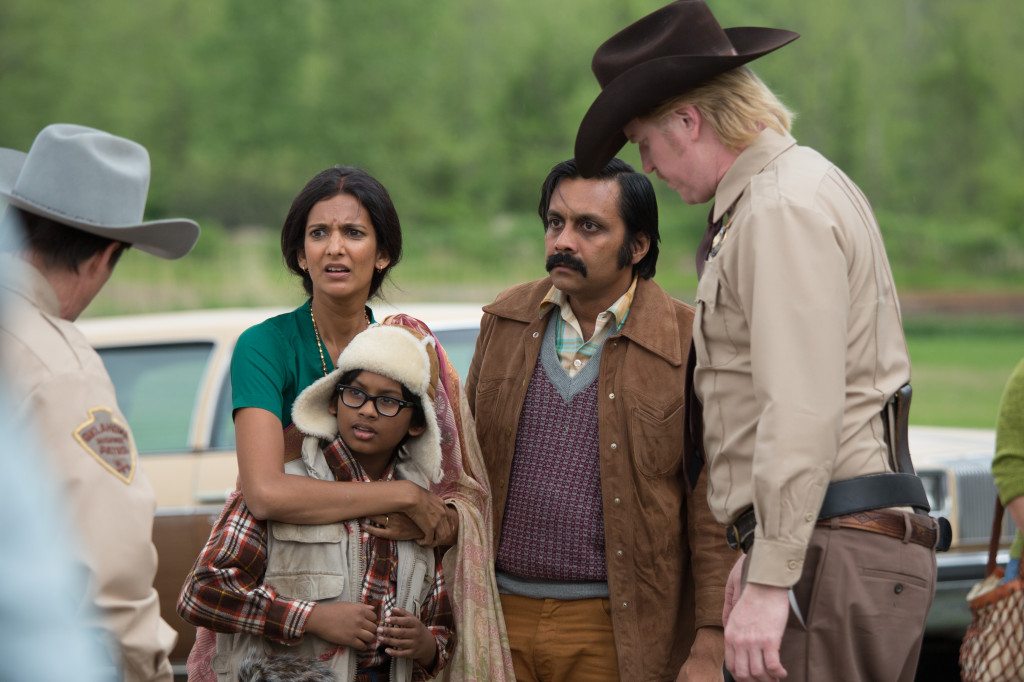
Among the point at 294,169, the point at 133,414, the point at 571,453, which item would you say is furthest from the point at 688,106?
the point at 294,169

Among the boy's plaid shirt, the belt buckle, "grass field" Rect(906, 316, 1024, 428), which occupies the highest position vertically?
the belt buckle

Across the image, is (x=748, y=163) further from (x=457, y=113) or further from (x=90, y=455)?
(x=457, y=113)

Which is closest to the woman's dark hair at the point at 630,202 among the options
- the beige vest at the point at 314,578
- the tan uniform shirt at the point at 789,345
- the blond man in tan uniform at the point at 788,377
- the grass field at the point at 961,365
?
the blond man in tan uniform at the point at 788,377

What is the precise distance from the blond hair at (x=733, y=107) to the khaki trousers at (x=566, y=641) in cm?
138

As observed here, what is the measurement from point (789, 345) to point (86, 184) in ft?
4.97

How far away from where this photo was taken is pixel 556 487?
12.3 feet

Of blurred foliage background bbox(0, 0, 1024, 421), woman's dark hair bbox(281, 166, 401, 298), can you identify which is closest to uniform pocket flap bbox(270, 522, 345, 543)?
woman's dark hair bbox(281, 166, 401, 298)

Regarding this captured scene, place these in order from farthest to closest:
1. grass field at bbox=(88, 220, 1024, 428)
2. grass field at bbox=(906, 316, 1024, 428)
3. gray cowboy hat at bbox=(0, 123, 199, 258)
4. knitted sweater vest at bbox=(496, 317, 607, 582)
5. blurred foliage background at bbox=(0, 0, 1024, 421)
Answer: blurred foliage background at bbox=(0, 0, 1024, 421)
grass field at bbox=(88, 220, 1024, 428)
grass field at bbox=(906, 316, 1024, 428)
knitted sweater vest at bbox=(496, 317, 607, 582)
gray cowboy hat at bbox=(0, 123, 199, 258)

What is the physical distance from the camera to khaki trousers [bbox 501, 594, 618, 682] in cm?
366

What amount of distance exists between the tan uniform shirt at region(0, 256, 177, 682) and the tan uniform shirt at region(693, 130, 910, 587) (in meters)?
1.25

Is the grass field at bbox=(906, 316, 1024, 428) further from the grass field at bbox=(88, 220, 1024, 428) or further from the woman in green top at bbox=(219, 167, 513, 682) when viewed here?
the woman in green top at bbox=(219, 167, 513, 682)

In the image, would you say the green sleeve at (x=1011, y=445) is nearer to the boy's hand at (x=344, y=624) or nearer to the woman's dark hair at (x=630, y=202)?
the woman's dark hair at (x=630, y=202)

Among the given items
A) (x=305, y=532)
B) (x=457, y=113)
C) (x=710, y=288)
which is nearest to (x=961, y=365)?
(x=457, y=113)

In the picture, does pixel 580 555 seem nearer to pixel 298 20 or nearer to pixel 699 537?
pixel 699 537
